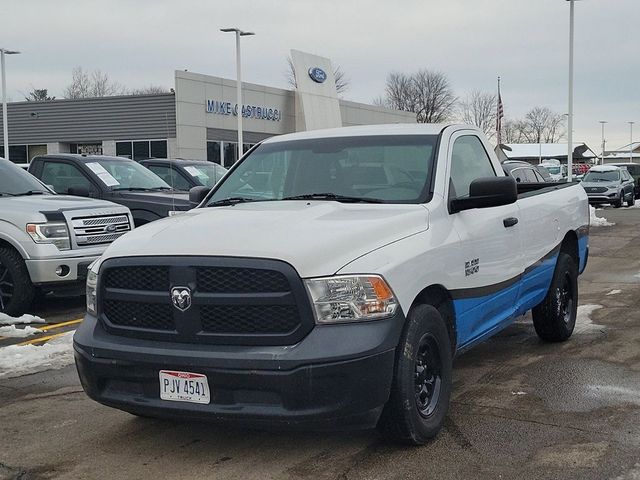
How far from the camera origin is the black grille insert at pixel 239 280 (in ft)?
12.6

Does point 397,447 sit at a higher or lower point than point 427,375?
lower

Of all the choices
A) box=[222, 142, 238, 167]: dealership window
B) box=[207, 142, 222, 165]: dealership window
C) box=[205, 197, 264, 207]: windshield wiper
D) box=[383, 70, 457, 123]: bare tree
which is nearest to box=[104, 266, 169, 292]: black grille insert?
box=[205, 197, 264, 207]: windshield wiper

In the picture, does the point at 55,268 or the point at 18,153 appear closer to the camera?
the point at 55,268

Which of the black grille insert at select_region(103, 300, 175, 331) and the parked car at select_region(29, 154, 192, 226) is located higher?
the parked car at select_region(29, 154, 192, 226)

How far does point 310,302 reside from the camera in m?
3.81

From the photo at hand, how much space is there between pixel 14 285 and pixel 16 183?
5.48ft

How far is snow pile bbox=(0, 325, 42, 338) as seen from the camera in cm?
779

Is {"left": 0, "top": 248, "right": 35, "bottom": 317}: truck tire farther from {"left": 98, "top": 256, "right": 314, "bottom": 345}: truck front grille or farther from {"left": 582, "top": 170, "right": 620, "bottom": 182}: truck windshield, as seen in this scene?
{"left": 582, "top": 170, "right": 620, "bottom": 182}: truck windshield

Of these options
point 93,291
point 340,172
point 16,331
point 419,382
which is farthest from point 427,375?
point 16,331

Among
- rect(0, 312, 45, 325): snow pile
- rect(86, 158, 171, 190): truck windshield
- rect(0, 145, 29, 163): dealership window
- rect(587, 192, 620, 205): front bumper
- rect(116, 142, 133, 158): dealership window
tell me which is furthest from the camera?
rect(0, 145, 29, 163): dealership window

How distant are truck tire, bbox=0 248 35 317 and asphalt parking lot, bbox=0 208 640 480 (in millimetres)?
2534

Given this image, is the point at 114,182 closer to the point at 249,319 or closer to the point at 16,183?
the point at 16,183

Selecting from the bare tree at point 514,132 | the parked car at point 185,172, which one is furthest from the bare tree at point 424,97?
the parked car at point 185,172

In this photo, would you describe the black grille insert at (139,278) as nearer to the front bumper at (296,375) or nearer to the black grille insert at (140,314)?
the black grille insert at (140,314)
